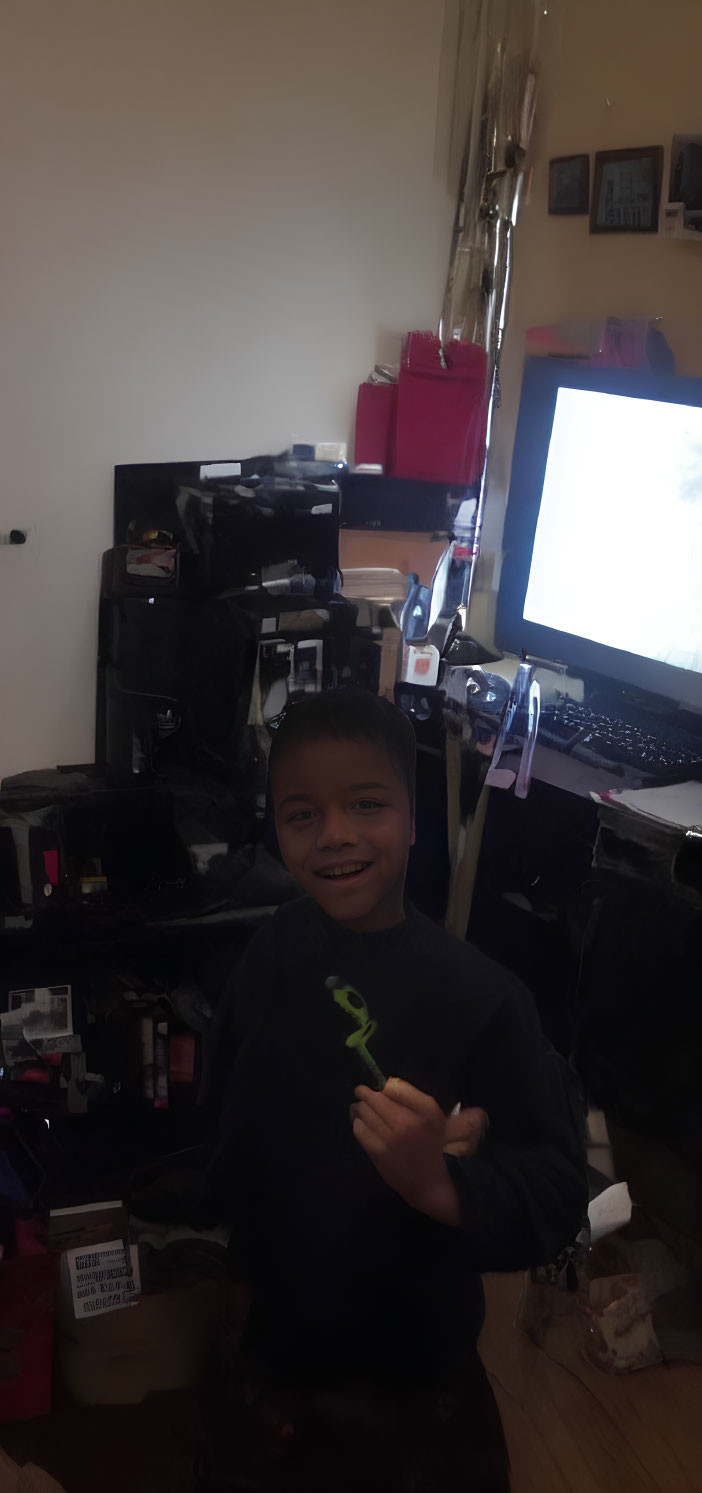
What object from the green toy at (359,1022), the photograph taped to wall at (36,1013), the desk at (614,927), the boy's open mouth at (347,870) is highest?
the boy's open mouth at (347,870)

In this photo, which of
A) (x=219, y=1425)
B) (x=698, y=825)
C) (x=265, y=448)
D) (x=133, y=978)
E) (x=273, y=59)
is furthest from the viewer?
(x=265, y=448)

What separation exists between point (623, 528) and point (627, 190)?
0.58 m

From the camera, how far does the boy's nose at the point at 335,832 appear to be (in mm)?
962

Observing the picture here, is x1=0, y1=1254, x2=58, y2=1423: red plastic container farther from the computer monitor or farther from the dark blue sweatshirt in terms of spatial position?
the computer monitor

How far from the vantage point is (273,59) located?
1654 mm

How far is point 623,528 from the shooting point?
1.57 metres

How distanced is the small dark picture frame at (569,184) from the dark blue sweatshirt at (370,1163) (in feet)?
4.30

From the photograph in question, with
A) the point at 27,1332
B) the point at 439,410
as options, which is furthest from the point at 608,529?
the point at 27,1332

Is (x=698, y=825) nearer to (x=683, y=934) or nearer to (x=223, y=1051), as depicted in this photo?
(x=683, y=934)

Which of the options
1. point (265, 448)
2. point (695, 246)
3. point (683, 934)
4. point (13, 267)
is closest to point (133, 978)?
point (683, 934)

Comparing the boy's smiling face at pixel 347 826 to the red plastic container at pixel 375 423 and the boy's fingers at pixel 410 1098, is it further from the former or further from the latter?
the red plastic container at pixel 375 423

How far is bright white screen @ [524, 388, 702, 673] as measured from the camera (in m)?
1.51

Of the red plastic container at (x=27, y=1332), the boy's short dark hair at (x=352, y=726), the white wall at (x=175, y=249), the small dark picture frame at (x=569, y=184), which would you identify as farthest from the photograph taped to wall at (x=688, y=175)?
the red plastic container at (x=27, y=1332)

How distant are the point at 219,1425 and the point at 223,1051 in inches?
12.7
